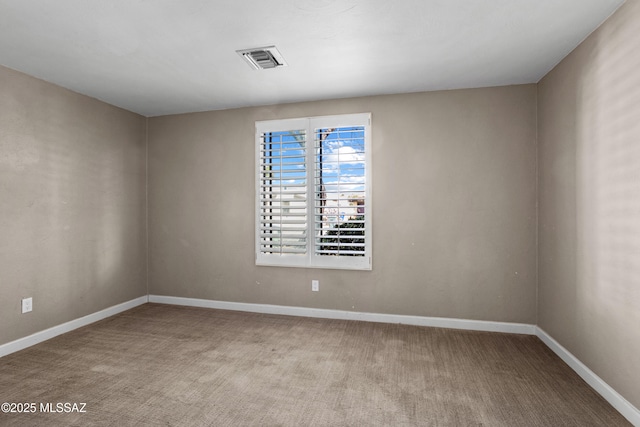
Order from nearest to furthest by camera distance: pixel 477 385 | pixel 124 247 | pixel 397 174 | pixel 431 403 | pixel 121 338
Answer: pixel 431 403 → pixel 477 385 → pixel 121 338 → pixel 397 174 → pixel 124 247

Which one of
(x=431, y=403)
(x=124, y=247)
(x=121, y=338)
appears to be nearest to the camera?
(x=431, y=403)

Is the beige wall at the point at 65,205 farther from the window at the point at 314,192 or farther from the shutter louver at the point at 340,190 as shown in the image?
the shutter louver at the point at 340,190

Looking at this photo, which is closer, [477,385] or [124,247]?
[477,385]

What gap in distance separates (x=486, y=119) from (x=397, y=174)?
1028 millimetres

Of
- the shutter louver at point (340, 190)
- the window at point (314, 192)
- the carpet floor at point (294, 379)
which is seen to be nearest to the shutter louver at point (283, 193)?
the window at point (314, 192)

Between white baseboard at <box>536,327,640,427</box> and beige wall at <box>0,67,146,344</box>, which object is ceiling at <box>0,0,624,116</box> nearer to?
beige wall at <box>0,67,146,344</box>

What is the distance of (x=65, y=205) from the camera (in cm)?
350

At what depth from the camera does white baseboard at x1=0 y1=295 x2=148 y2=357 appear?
2.98m

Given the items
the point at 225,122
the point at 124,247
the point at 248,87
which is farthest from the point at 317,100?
the point at 124,247

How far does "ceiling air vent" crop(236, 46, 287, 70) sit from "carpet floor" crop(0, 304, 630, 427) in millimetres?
2481

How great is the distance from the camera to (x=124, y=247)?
4238mm

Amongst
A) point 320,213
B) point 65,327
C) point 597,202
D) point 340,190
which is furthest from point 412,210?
point 65,327

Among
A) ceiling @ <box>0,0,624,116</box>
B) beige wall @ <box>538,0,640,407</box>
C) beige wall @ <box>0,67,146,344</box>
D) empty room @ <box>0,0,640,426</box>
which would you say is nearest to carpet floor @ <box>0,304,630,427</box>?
empty room @ <box>0,0,640,426</box>

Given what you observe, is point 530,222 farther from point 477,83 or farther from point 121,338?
point 121,338
